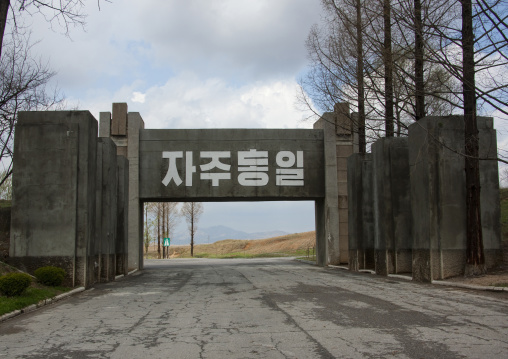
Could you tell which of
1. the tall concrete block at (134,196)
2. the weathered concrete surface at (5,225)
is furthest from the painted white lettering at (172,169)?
the weathered concrete surface at (5,225)

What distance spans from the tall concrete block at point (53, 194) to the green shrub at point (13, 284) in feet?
12.9

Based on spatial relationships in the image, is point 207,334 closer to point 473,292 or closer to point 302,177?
point 473,292

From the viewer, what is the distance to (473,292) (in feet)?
43.1

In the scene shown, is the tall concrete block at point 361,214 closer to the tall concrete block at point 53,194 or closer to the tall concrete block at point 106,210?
the tall concrete block at point 106,210

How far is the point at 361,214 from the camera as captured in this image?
2509 cm

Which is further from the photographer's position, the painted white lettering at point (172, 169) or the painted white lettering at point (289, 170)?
the painted white lettering at point (289, 170)

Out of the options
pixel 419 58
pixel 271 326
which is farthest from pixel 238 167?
pixel 271 326

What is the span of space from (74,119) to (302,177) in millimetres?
16013

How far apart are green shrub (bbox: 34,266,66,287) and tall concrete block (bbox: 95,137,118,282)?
3545 millimetres

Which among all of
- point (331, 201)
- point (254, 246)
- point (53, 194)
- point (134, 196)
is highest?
point (134, 196)

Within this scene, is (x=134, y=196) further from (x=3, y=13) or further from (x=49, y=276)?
(x=3, y=13)

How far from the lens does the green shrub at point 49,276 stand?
14859 mm

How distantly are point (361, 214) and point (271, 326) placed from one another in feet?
57.0

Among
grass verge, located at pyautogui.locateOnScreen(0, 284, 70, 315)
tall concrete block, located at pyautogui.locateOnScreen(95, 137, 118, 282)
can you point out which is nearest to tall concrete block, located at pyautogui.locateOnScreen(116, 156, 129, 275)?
tall concrete block, located at pyautogui.locateOnScreen(95, 137, 118, 282)
